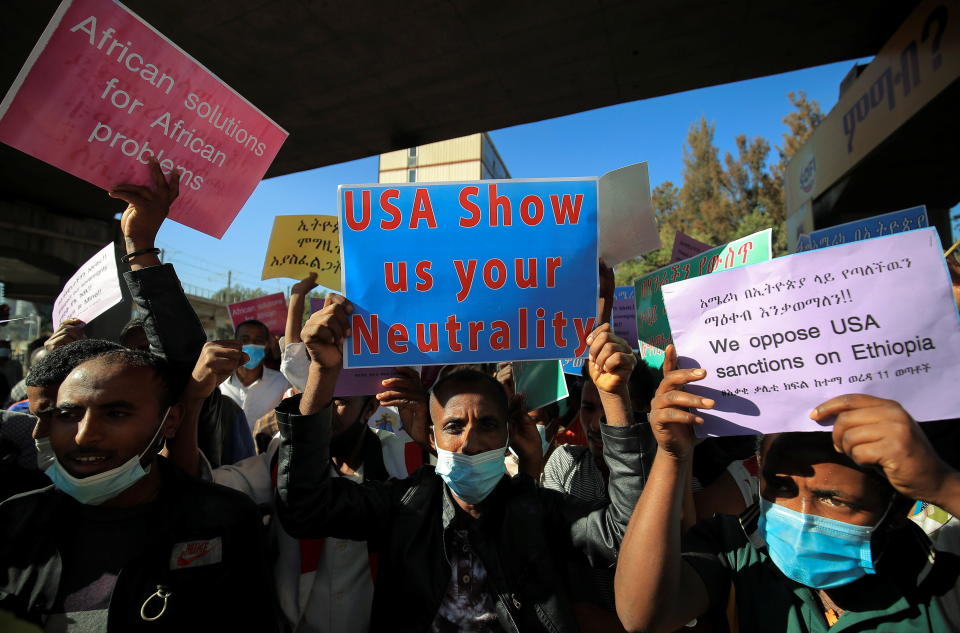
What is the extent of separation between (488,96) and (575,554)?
7227 millimetres

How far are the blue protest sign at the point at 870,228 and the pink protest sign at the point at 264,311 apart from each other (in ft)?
15.4

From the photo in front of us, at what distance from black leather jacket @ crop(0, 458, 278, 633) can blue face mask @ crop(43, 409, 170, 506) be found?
88 mm

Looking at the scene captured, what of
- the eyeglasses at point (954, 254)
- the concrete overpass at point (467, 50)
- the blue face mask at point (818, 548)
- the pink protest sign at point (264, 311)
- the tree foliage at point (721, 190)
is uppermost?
the tree foliage at point (721, 190)

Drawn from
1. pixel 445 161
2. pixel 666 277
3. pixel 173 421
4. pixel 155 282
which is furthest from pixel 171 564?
pixel 445 161

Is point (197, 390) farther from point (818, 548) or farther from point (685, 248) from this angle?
point (685, 248)

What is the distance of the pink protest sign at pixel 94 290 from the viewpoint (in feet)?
7.81

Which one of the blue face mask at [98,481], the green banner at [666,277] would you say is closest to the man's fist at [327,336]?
the blue face mask at [98,481]

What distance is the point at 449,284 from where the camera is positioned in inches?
82.5

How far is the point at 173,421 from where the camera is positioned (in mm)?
1929

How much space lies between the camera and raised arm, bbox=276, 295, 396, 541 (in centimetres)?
183

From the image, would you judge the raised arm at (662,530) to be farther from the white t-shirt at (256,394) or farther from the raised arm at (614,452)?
the white t-shirt at (256,394)

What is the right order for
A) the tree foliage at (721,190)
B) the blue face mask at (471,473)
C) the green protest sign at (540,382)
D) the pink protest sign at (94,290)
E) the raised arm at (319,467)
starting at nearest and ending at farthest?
1. the raised arm at (319,467)
2. the blue face mask at (471,473)
3. the pink protest sign at (94,290)
4. the green protest sign at (540,382)
5. the tree foliage at (721,190)

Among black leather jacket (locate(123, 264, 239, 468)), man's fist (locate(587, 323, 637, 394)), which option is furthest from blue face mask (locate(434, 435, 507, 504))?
black leather jacket (locate(123, 264, 239, 468))

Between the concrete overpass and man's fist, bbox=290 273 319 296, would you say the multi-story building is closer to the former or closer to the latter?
the concrete overpass
